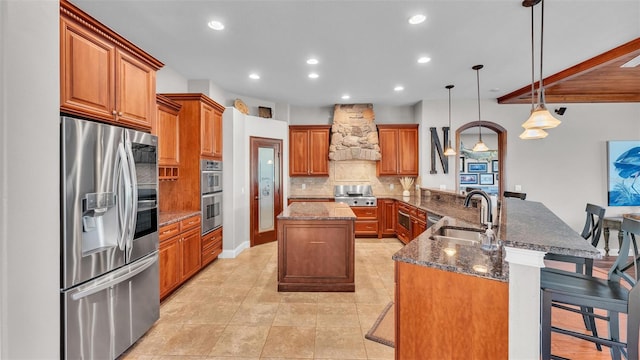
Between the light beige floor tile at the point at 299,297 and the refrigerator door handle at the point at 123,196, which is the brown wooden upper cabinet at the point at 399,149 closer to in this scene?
the light beige floor tile at the point at 299,297

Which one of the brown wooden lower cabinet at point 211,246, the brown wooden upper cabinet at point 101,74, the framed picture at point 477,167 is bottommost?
the brown wooden lower cabinet at point 211,246

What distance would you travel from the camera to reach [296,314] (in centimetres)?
268

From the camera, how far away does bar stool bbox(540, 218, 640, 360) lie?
1402 millimetres

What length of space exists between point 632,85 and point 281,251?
6544mm

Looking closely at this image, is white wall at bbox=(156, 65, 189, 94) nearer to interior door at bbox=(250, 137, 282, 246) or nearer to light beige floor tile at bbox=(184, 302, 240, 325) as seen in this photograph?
interior door at bbox=(250, 137, 282, 246)

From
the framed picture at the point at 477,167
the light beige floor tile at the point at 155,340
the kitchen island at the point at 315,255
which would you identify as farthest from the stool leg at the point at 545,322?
the framed picture at the point at 477,167

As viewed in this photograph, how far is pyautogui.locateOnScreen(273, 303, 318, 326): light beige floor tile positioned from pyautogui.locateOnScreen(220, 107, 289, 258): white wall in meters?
1.96

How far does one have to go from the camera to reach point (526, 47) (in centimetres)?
322

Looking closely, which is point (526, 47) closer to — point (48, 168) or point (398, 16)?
point (398, 16)

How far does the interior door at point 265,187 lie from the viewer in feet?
16.5

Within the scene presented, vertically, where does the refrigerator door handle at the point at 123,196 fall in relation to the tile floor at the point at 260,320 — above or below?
above

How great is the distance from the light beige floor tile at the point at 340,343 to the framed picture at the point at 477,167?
25.5ft

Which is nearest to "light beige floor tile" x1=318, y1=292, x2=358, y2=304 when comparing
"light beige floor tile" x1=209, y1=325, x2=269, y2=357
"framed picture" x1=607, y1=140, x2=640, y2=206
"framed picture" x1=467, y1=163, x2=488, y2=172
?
"light beige floor tile" x1=209, y1=325, x2=269, y2=357

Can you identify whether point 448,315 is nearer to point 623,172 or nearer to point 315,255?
point 315,255
